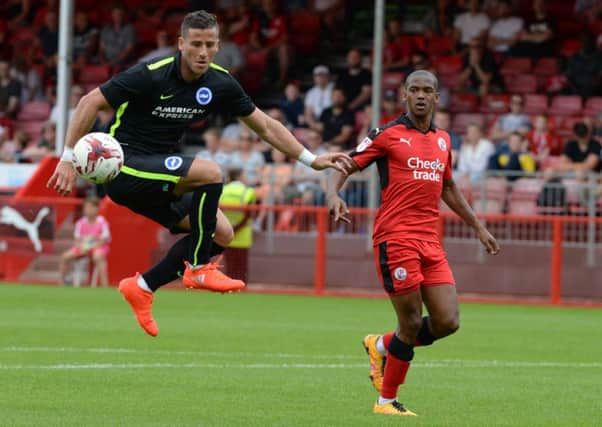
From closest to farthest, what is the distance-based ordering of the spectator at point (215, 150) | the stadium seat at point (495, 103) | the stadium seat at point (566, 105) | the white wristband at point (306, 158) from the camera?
1. the white wristband at point (306, 158)
2. the spectator at point (215, 150)
3. the stadium seat at point (566, 105)
4. the stadium seat at point (495, 103)

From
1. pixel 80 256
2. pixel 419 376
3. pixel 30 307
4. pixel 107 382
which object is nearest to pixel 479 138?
pixel 80 256

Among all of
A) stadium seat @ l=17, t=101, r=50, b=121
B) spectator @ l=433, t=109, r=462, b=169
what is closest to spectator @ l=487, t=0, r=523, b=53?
spectator @ l=433, t=109, r=462, b=169

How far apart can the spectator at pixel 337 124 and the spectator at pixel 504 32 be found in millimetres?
2831

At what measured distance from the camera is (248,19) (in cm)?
2791

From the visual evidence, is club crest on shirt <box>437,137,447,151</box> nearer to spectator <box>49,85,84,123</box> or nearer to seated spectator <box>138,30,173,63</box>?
spectator <box>49,85,84,123</box>

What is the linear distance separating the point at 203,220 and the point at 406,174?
149 cm

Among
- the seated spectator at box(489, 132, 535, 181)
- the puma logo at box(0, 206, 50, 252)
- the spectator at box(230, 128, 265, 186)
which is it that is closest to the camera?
the seated spectator at box(489, 132, 535, 181)

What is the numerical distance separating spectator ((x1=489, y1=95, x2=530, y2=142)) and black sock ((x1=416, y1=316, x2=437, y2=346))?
1348cm

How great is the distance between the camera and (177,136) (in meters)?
9.95

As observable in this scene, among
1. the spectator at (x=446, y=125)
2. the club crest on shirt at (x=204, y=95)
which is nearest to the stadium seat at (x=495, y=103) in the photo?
the spectator at (x=446, y=125)

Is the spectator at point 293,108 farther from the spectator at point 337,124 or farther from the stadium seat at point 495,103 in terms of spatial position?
the stadium seat at point 495,103

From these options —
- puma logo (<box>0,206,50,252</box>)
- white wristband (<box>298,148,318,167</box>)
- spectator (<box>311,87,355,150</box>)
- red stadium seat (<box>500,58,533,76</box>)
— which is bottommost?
puma logo (<box>0,206,50,252</box>)

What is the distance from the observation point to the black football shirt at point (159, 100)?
950cm

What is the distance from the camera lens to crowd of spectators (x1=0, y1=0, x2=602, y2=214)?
22.5 meters
